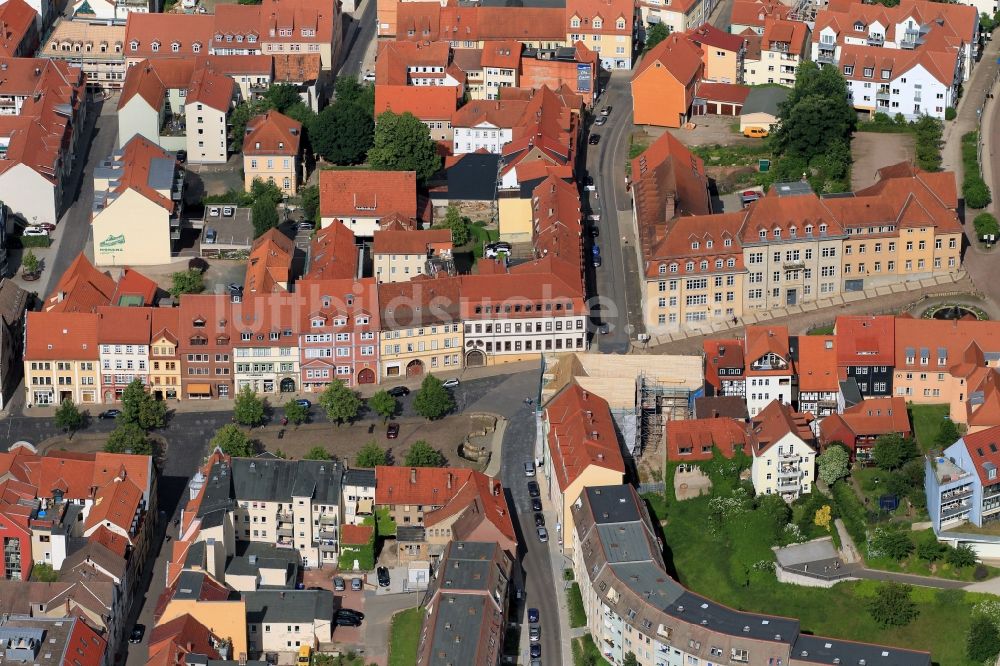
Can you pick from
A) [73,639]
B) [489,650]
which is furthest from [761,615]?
[73,639]

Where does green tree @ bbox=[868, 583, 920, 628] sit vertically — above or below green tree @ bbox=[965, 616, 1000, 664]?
above

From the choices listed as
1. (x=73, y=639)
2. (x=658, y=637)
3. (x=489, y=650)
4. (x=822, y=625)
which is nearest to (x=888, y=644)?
(x=822, y=625)

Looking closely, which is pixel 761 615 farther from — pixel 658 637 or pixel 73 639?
pixel 73 639

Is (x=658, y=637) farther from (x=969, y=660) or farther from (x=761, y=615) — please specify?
(x=969, y=660)

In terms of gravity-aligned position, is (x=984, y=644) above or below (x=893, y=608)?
below

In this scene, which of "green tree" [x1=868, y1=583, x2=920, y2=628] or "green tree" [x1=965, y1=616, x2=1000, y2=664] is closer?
"green tree" [x1=965, y1=616, x2=1000, y2=664]
